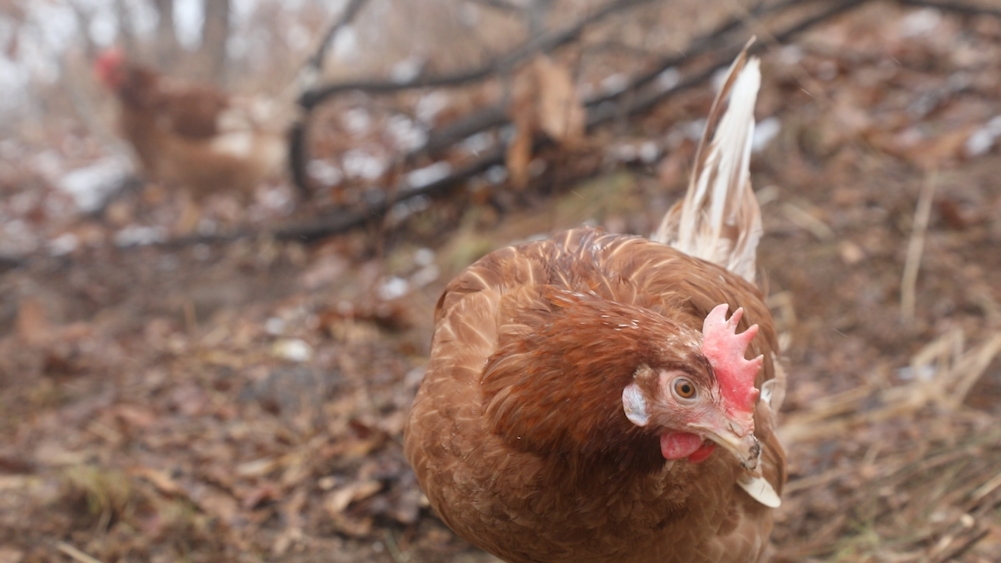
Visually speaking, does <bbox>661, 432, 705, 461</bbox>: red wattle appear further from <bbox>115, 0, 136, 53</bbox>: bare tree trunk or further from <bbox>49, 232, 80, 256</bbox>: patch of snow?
<bbox>115, 0, 136, 53</bbox>: bare tree trunk

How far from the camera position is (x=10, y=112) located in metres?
11.1

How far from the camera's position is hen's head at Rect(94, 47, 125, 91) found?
6840mm

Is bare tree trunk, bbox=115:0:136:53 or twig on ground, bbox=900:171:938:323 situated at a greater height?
bare tree trunk, bbox=115:0:136:53

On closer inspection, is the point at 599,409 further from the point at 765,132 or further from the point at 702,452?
the point at 765,132

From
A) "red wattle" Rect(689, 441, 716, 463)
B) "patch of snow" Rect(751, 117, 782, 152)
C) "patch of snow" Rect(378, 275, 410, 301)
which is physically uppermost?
"red wattle" Rect(689, 441, 716, 463)

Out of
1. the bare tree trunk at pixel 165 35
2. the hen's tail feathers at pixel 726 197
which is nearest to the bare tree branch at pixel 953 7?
the hen's tail feathers at pixel 726 197

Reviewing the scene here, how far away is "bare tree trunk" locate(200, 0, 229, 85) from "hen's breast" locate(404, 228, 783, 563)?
9026 mm

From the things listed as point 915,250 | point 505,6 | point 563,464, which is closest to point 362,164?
point 505,6

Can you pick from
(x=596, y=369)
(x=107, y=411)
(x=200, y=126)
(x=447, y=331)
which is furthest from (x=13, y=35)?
(x=596, y=369)

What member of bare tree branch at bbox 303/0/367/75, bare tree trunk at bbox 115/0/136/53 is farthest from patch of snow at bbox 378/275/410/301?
bare tree trunk at bbox 115/0/136/53

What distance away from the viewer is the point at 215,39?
33.0ft

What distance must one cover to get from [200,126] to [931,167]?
5.58m

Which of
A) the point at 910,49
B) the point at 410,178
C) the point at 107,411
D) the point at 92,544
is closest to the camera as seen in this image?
the point at 92,544

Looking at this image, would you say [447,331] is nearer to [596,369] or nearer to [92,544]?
[596,369]
